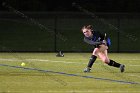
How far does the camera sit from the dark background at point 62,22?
3888cm

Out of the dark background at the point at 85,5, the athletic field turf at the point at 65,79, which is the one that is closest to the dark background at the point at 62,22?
the dark background at the point at 85,5

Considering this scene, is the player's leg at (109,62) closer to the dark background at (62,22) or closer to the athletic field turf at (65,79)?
the athletic field turf at (65,79)

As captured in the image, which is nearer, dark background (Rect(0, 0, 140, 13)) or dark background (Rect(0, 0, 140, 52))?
dark background (Rect(0, 0, 140, 52))

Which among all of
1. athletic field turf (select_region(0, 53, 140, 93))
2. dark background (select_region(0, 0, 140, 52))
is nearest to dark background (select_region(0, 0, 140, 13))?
dark background (select_region(0, 0, 140, 52))

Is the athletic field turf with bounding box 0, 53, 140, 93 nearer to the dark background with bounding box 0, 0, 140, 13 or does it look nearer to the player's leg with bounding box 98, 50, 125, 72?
the player's leg with bounding box 98, 50, 125, 72

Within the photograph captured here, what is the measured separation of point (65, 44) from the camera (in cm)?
3847

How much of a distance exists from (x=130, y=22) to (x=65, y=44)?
7.35 m

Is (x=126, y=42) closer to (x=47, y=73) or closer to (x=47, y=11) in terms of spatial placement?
(x=47, y=11)

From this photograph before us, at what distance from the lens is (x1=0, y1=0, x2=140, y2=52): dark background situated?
3888 cm

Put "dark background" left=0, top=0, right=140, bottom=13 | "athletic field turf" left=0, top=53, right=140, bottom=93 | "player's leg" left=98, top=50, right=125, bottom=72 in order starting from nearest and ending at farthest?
"athletic field turf" left=0, top=53, right=140, bottom=93
"player's leg" left=98, top=50, right=125, bottom=72
"dark background" left=0, top=0, right=140, bottom=13

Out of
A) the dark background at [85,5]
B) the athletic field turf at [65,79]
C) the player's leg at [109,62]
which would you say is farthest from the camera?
the dark background at [85,5]

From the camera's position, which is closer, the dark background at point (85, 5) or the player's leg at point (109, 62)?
the player's leg at point (109, 62)

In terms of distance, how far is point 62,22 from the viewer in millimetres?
43281

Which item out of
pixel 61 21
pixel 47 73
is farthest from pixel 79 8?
pixel 47 73
